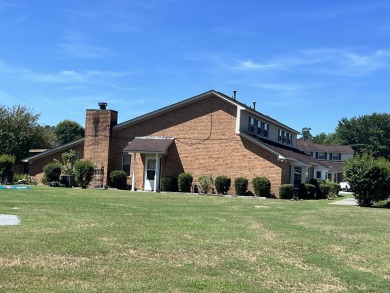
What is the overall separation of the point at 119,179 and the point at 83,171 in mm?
2612

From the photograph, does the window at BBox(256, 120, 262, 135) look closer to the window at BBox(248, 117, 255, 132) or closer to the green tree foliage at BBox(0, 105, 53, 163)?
the window at BBox(248, 117, 255, 132)

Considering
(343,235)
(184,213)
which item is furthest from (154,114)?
(343,235)

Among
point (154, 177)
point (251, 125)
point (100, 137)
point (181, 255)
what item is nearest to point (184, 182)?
point (154, 177)

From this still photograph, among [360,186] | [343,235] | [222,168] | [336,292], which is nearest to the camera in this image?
[336,292]

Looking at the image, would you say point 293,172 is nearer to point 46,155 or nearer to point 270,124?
point 270,124

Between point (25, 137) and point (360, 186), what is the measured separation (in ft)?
110

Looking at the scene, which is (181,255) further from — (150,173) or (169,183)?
(150,173)

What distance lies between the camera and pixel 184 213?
52.3 ft

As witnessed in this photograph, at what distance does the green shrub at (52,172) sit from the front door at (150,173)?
6456mm

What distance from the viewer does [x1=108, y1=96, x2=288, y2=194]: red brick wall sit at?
30.3 m

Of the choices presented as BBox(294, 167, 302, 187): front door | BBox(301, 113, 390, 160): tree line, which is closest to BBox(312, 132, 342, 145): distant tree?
BBox(301, 113, 390, 160): tree line

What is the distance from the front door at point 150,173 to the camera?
32750 millimetres

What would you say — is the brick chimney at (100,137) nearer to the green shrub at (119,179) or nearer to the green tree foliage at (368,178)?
the green shrub at (119,179)

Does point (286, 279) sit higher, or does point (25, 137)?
point (25, 137)
